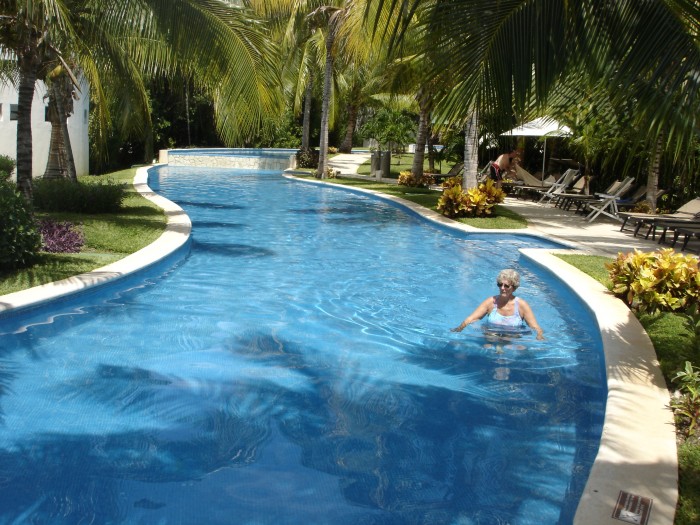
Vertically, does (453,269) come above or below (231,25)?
below

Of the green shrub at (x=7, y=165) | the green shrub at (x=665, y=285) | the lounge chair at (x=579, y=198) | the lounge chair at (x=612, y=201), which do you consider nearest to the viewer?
the green shrub at (x=665, y=285)

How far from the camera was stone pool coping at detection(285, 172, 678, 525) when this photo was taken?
12.4 feet

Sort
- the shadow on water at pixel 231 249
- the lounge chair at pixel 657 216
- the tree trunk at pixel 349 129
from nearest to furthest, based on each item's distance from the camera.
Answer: the shadow on water at pixel 231 249 → the lounge chair at pixel 657 216 → the tree trunk at pixel 349 129

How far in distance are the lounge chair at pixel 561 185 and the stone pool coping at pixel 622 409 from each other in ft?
32.8

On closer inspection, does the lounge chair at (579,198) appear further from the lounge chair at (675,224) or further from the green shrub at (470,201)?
the lounge chair at (675,224)

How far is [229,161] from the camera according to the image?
121 feet

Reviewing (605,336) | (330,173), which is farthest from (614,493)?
(330,173)

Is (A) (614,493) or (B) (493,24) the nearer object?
(A) (614,493)

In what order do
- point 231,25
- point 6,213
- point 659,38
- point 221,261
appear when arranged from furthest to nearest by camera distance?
point 221,261, point 231,25, point 6,213, point 659,38

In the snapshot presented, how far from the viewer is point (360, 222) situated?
17.0m

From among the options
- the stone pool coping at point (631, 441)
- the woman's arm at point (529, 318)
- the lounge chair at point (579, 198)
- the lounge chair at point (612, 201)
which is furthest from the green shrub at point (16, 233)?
the lounge chair at point (579, 198)

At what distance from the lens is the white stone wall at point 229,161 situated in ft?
119

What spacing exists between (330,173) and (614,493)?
24784mm

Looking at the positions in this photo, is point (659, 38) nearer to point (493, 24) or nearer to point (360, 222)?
point (493, 24)
